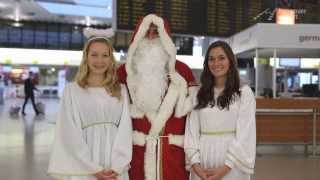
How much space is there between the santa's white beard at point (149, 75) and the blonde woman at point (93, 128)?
17 centimetres

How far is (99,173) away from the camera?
114 inches

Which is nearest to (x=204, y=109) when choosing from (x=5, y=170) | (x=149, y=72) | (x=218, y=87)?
(x=218, y=87)

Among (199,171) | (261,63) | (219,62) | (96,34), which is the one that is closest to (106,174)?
(199,171)

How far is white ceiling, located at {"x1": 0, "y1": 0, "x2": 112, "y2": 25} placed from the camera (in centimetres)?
2292

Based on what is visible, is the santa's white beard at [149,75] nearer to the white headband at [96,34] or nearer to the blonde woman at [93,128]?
the blonde woman at [93,128]

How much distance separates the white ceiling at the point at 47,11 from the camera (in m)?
22.9

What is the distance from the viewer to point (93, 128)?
293 centimetres

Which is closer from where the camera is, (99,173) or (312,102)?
(99,173)

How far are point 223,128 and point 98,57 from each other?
2.90 ft

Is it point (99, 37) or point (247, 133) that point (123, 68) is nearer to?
point (99, 37)

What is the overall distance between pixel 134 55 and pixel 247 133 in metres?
0.91

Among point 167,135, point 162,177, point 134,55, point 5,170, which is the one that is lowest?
point 5,170

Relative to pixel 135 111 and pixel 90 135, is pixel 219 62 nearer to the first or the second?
pixel 135 111

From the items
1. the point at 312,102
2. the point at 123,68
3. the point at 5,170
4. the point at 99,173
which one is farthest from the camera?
the point at 312,102
